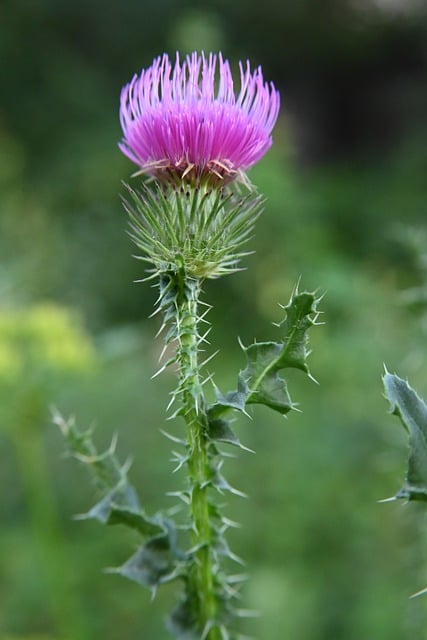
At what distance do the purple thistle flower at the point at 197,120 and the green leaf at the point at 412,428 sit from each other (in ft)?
1.27

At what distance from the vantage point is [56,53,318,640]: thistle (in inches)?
46.7

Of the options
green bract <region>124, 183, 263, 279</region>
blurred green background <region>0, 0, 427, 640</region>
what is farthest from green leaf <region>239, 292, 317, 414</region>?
blurred green background <region>0, 0, 427, 640</region>

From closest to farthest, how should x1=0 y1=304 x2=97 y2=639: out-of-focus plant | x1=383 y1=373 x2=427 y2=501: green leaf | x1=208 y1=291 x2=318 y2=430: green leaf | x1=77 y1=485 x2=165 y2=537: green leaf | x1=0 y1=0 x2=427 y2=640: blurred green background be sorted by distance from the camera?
x1=383 y1=373 x2=427 y2=501: green leaf, x1=208 y1=291 x2=318 y2=430: green leaf, x1=77 y1=485 x2=165 y2=537: green leaf, x1=0 y1=304 x2=97 y2=639: out-of-focus plant, x1=0 y1=0 x2=427 y2=640: blurred green background

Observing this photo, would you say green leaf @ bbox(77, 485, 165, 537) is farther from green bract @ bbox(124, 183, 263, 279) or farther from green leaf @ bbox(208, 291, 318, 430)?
green bract @ bbox(124, 183, 263, 279)

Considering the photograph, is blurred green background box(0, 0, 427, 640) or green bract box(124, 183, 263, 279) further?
blurred green background box(0, 0, 427, 640)

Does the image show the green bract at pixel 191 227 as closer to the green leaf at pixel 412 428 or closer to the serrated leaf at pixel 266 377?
the serrated leaf at pixel 266 377

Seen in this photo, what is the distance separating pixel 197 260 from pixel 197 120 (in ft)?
0.62

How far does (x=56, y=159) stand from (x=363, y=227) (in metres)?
2.99

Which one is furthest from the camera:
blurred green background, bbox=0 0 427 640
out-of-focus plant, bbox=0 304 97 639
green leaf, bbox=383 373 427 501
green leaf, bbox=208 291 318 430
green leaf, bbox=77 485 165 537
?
blurred green background, bbox=0 0 427 640

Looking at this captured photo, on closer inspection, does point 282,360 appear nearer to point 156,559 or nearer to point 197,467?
point 197,467

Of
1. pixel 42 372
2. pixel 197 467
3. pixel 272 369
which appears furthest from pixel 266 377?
pixel 42 372

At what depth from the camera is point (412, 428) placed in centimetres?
107

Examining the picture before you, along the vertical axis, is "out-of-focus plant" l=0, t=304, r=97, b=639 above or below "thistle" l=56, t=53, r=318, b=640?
above

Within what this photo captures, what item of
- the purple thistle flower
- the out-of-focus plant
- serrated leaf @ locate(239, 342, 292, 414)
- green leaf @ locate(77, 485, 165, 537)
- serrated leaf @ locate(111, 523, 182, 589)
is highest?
the out-of-focus plant
